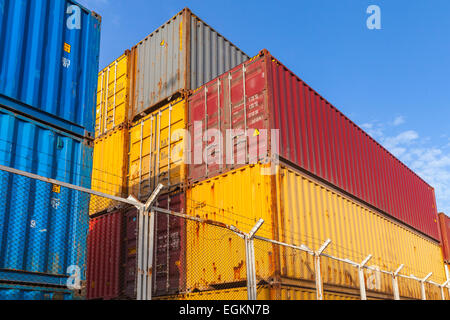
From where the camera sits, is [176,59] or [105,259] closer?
[105,259]

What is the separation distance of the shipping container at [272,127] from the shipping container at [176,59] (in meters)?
1.33

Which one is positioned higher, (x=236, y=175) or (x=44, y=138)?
(x=236, y=175)

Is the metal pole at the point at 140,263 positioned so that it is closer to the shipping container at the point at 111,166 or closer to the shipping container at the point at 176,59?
the shipping container at the point at 111,166

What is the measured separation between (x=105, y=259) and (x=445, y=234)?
737 inches

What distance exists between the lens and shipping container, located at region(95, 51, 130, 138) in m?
16.0

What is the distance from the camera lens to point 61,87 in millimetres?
8359

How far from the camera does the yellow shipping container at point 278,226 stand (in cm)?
1006

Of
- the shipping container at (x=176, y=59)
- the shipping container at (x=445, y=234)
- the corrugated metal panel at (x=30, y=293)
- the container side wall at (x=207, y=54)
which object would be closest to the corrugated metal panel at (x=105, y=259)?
the shipping container at (x=176, y=59)

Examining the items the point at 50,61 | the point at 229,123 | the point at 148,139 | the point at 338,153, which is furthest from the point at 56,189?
the point at 338,153

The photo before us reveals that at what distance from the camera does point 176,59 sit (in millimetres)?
14672

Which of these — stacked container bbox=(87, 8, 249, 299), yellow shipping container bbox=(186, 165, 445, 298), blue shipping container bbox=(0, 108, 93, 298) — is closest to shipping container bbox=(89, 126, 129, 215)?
stacked container bbox=(87, 8, 249, 299)

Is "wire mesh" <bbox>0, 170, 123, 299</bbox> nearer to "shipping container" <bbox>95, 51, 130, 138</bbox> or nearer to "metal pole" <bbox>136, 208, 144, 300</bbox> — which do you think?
"metal pole" <bbox>136, 208, 144, 300</bbox>

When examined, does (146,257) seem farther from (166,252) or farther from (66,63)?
(166,252)

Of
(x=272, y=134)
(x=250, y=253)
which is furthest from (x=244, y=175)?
(x=250, y=253)
